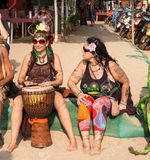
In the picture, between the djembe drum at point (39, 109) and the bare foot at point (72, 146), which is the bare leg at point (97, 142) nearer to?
the bare foot at point (72, 146)

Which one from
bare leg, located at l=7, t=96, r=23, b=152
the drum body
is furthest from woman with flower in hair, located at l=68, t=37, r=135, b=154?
bare leg, located at l=7, t=96, r=23, b=152

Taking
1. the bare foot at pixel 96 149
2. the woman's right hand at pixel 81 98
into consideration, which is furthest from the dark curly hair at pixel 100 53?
the bare foot at pixel 96 149

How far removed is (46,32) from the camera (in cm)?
495

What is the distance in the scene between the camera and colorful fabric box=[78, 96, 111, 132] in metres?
4.58

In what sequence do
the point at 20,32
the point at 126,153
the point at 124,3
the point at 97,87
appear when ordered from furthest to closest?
the point at 124,3
the point at 20,32
the point at 97,87
the point at 126,153

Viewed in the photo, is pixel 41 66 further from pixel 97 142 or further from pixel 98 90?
pixel 97 142

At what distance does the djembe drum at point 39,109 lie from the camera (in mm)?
4570

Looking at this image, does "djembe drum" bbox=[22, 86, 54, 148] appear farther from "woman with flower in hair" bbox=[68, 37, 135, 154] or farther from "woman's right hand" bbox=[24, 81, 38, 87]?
"woman with flower in hair" bbox=[68, 37, 135, 154]

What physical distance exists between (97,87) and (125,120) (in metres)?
0.48

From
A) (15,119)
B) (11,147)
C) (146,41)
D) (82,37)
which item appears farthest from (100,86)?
(82,37)

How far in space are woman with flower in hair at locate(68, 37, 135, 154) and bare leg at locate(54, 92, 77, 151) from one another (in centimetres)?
12

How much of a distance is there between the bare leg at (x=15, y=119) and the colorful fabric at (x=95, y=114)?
639 millimetres

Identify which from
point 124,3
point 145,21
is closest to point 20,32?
point 145,21

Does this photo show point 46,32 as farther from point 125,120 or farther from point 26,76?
point 125,120
